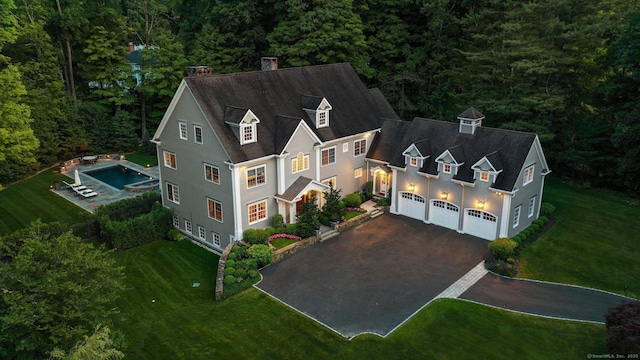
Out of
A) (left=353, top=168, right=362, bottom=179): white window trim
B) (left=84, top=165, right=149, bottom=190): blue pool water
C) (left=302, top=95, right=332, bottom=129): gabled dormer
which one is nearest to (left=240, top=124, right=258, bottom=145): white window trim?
(left=302, top=95, right=332, bottom=129): gabled dormer

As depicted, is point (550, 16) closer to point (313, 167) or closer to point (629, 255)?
point (629, 255)

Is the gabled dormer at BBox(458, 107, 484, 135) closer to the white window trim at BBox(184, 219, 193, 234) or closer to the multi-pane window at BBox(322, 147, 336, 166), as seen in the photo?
the multi-pane window at BBox(322, 147, 336, 166)

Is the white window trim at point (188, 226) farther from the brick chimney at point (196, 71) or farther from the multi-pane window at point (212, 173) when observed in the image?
the brick chimney at point (196, 71)

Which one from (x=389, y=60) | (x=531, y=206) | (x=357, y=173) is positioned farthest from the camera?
(x=389, y=60)

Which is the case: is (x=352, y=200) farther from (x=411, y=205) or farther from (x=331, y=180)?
(x=411, y=205)

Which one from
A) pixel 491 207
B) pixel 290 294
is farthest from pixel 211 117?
pixel 491 207

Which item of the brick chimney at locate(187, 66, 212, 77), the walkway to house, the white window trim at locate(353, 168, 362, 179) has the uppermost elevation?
the brick chimney at locate(187, 66, 212, 77)

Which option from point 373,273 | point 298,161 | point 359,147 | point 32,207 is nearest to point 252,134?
point 298,161
